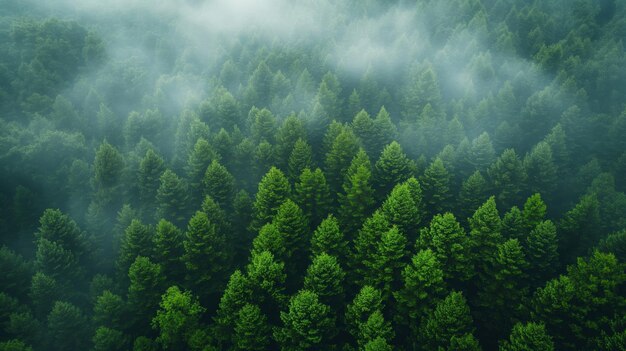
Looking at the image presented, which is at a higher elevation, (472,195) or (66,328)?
(472,195)


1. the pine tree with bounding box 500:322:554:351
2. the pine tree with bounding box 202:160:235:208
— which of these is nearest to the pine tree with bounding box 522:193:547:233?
the pine tree with bounding box 500:322:554:351

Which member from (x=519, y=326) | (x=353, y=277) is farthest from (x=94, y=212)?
(x=519, y=326)

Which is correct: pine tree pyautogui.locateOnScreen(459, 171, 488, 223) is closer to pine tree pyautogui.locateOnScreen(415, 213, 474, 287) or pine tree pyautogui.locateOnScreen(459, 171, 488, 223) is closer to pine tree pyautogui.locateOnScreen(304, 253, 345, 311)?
pine tree pyautogui.locateOnScreen(415, 213, 474, 287)

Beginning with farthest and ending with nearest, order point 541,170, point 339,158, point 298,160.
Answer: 1. point 298,160
2. point 339,158
3. point 541,170

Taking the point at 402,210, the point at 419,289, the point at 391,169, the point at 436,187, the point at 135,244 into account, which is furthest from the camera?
the point at 391,169

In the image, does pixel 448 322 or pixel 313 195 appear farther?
pixel 313 195

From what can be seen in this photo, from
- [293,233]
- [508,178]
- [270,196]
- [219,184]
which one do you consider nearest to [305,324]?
[293,233]

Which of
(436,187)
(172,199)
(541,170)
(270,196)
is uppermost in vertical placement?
(541,170)

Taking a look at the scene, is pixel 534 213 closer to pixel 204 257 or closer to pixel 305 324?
pixel 305 324
